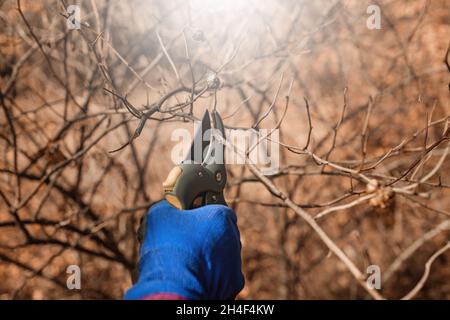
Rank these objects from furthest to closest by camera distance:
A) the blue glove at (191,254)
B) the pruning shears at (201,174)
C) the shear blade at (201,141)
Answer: the shear blade at (201,141)
the pruning shears at (201,174)
the blue glove at (191,254)

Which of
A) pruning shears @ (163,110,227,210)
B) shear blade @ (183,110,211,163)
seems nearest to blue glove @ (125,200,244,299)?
pruning shears @ (163,110,227,210)

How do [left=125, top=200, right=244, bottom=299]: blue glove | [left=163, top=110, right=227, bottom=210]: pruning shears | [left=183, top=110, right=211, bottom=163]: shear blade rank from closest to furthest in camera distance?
[left=125, top=200, right=244, bottom=299]: blue glove < [left=163, top=110, right=227, bottom=210]: pruning shears < [left=183, top=110, right=211, bottom=163]: shear blade

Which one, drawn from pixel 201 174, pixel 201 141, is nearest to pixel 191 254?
pixel 201 174

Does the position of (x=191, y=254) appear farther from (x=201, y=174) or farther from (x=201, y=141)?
(x=201, y=141)

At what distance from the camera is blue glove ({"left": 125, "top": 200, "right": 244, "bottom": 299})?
0.76m

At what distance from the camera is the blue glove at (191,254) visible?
0.76 metres

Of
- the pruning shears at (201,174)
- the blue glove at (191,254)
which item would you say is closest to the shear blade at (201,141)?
the pruning shears at (201,174)

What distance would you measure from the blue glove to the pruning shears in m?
0.04

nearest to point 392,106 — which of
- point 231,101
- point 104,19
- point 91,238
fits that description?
point 231,101

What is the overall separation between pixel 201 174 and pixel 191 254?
0.66ft

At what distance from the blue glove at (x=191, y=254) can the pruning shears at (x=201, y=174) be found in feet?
0.13

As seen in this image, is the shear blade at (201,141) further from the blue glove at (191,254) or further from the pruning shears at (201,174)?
the blue glove at (191,254)

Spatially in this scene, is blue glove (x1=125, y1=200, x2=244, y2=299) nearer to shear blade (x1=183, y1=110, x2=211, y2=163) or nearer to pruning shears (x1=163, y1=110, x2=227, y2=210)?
pruning shears (x1=163, y1=110, x2=227, y2=210)

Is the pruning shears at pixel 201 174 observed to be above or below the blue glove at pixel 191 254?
above
